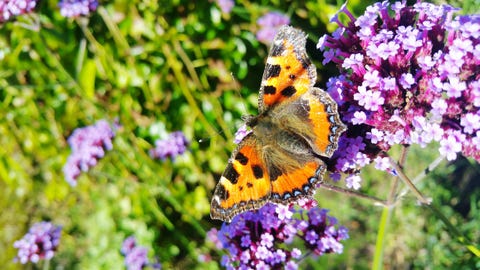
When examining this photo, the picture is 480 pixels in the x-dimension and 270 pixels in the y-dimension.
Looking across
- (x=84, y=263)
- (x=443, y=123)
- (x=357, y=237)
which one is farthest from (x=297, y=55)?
(x=84, y=263)

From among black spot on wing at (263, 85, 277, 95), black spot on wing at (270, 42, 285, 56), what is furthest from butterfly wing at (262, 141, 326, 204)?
black spot on wing at (270, 42, 285, 56)

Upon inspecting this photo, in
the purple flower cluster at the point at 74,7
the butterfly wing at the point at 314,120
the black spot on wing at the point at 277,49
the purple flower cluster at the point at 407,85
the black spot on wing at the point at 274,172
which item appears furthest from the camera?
the purple flower cluster at the point at 74,7

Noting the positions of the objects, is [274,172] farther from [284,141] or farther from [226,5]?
[226,5]

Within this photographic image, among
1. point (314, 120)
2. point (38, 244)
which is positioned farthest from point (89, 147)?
point (314, 120)

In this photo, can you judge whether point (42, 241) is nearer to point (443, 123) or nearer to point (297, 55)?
point (297, 55)

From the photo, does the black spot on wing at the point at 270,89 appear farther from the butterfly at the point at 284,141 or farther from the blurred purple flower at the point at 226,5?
the blurred purple flower at the point at 226,5

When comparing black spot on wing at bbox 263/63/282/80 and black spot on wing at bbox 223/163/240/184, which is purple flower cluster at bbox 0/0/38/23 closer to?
black spot on wing at bbox 263/63/282/80

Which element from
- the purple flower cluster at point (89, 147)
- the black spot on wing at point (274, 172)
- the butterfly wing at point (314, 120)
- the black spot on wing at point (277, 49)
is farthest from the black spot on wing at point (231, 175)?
the purple flower cluster at point (89, 147)
